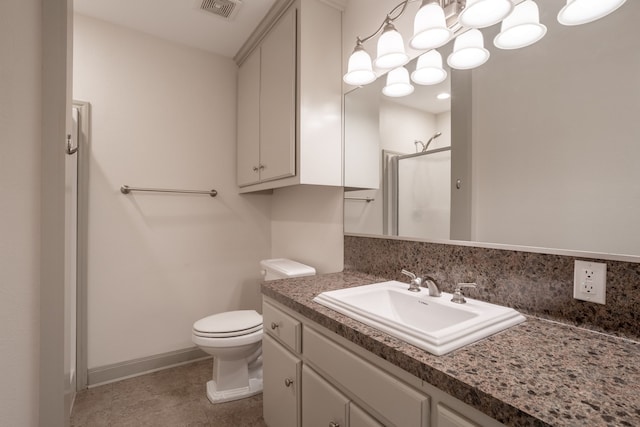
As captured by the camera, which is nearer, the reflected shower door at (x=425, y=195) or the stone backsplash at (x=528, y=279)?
the stone backsplash at (x=528, y=279)

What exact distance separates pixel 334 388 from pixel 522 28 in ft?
4.38

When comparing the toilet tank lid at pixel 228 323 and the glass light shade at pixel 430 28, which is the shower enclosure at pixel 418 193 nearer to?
the glass light shade at pixel 430 28

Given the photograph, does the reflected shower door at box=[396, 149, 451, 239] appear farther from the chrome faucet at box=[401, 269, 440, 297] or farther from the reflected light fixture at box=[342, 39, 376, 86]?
the reflected light fixture at box=[342, 39, 376, 86]

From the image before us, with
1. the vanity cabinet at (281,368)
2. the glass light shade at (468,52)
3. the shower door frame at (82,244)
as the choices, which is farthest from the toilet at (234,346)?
the glass light shade at (468,52)

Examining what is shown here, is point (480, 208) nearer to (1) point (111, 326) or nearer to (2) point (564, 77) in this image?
(2) point (564, 77)

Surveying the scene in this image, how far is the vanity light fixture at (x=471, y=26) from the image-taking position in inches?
34.1

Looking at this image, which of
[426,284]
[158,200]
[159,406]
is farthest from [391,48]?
[159,406]

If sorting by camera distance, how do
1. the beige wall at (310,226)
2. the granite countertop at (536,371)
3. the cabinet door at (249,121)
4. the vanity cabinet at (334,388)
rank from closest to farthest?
the granite countertop at (536,371), the vanity cabinet at (334,388), the beige wall at (310,226), the cabinet door at (249,121)

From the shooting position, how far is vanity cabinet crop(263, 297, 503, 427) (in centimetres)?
70

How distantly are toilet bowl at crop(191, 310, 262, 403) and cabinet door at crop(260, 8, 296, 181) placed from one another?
3.06 ft

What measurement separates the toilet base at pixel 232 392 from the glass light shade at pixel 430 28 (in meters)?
2.06

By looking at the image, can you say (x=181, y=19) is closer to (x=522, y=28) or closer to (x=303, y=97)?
(x=303, y=97)

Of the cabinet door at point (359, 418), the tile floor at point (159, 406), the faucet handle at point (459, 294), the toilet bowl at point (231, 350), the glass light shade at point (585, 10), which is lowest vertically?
the tile floor at point (159, 406)

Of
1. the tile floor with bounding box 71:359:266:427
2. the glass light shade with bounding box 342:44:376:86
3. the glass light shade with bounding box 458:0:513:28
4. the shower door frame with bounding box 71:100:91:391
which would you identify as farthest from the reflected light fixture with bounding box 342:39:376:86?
the tile floor with bounding box 71:359:266:427
